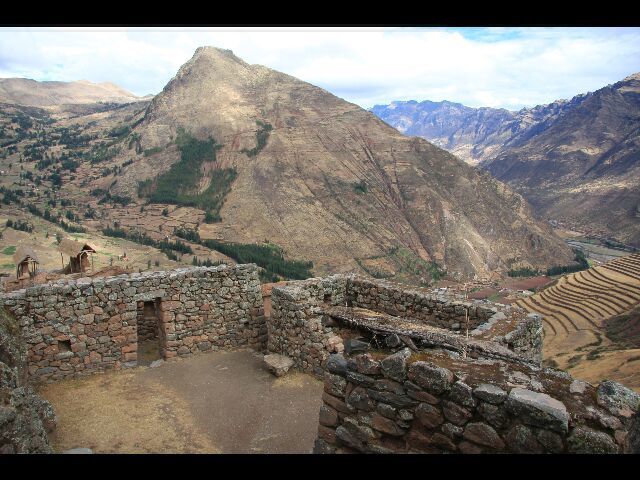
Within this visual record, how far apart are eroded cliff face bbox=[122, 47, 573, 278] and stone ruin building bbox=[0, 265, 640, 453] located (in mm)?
66868

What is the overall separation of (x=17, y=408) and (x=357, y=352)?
4.99 m

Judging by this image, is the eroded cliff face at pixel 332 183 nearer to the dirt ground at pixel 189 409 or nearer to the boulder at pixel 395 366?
the dirt ground at pixel 189 409

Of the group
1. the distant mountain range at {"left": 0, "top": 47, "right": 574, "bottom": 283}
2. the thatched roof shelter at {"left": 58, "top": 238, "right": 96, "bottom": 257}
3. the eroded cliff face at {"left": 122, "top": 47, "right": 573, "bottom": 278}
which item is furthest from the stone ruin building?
the distant mountain range at {"left": 0, "top": 47, "right": 574, "bottom": 283}

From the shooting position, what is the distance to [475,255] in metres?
101

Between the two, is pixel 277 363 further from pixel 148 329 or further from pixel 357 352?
pixel 357 352

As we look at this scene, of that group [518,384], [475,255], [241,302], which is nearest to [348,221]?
[475,255]

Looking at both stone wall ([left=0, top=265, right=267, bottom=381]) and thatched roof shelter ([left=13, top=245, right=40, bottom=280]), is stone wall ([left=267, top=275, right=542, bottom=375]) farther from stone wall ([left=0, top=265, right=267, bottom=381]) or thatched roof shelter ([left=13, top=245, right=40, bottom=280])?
thatched roof shelter ([left=13, top=245, right=40, bottom=280])

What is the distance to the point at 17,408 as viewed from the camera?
6.54 metres

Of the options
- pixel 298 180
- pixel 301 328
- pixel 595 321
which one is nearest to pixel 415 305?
pixel 301 328

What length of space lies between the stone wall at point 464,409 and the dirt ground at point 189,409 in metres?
4.16

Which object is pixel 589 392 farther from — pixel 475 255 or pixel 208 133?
pixel 208 133

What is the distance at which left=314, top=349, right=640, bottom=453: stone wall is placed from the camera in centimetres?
419

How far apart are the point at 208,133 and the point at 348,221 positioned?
5017 cm

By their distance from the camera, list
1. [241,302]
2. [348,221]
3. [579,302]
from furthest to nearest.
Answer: [348,221]
[579,302]
[241,302]
